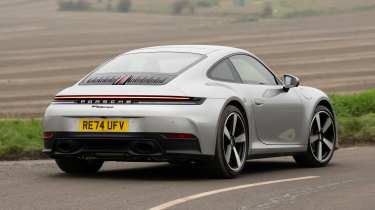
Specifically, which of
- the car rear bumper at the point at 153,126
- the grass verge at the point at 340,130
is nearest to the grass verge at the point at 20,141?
the grass verge at the point at 340,130

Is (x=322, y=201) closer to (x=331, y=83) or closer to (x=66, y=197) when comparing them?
(x=66, y=197)

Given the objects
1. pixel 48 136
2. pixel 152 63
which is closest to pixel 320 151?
pixel 152 63

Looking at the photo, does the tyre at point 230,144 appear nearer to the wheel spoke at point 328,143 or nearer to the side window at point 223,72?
the side window at point 223,72

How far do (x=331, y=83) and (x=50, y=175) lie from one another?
98.8 feet

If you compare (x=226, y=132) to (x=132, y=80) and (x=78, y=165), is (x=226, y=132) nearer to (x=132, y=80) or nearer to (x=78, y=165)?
(x=132, y=80)

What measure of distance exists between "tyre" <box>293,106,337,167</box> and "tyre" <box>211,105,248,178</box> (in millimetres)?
1587

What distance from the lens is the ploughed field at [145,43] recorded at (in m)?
42.9

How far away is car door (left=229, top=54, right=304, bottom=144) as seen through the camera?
12.0 m

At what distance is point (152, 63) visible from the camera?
11711mm

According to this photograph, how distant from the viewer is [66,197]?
9555 mm

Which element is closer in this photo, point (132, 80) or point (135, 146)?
point (135, 146)

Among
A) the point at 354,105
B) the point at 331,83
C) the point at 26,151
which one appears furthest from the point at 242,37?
the point at 26,151

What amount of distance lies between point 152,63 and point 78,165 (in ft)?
4.29

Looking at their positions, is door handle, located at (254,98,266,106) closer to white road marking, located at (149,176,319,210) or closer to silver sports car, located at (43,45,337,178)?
silver sports car, located at (43,45,337,178)
